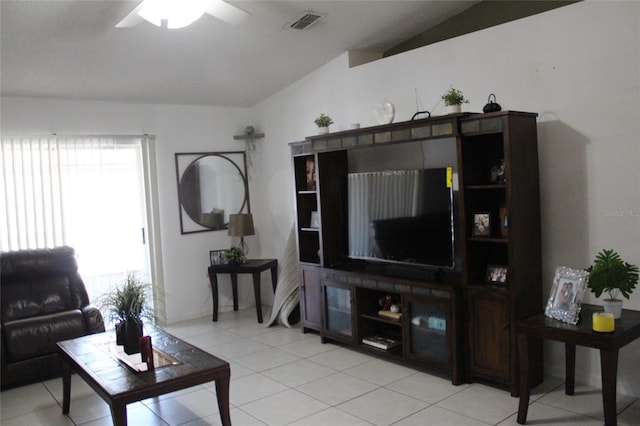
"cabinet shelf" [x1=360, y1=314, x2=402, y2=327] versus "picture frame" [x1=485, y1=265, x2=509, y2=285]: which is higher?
"picture frame" [x1=485, y1=265, x2=509, y2=285]

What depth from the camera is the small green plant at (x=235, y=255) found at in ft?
19.0

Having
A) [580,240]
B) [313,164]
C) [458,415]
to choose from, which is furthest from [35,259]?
[580,240]

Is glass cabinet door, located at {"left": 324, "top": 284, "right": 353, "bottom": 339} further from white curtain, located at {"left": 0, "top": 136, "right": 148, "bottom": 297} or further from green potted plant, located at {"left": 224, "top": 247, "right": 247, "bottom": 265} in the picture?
white curtain, located at {"left": 0, "top": 136, "right": 148, "bottom": 297}

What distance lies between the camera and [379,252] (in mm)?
4410

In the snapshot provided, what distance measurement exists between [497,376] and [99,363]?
97.6 inches

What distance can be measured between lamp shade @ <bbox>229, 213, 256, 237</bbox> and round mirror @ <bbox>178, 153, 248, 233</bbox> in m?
0.33

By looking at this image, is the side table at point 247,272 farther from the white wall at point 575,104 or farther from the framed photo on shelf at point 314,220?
the white wall at point 575,104

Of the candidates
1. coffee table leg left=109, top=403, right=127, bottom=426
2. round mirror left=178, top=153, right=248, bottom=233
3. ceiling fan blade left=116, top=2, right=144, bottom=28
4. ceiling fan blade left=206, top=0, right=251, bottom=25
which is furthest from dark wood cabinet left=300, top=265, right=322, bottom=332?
ceiling fan blade left=116, top=2, right=144, bottom=28

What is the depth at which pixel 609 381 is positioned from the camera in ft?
8.95

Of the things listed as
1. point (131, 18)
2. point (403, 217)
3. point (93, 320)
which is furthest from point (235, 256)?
point (131, 18)

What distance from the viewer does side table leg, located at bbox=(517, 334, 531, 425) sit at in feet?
9.93

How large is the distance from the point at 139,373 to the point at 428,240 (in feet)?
7.16

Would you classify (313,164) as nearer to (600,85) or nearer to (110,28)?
(110,28)

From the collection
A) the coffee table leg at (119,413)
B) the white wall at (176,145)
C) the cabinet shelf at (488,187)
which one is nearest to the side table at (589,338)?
the cabinet shelf at (488,187)
